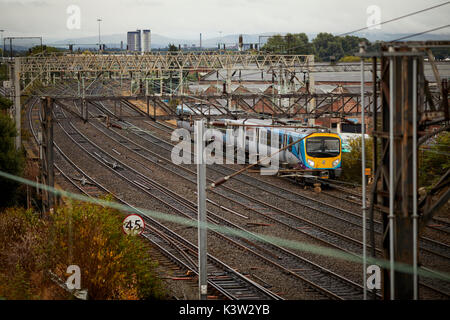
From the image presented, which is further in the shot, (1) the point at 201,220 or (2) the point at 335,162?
(2) the point at 335,162

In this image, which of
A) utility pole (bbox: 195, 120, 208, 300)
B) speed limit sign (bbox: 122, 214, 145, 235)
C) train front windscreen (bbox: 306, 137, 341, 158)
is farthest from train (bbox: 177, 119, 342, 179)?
utility pole (bbox: 195, 120, 208, 300)

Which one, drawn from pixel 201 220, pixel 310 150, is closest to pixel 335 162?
pixel 310 150

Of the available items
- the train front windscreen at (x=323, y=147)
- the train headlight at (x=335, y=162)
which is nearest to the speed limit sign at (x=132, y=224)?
the train front windscreen at (x=323, y=147)

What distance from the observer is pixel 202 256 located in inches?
435

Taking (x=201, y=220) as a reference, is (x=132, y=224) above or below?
below

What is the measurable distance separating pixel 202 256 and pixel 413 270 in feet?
12.7

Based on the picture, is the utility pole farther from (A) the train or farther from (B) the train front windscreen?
(B) the train front windscreen

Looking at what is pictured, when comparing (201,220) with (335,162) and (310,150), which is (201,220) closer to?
(310,150)

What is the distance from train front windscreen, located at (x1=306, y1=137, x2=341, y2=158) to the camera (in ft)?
77.9

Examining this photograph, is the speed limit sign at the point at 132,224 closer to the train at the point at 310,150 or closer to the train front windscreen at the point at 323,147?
the train at the point at 310,150

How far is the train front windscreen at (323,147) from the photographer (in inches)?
935

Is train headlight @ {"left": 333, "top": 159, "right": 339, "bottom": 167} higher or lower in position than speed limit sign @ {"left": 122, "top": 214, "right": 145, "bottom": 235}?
higher

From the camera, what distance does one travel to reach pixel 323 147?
23.9 metres
